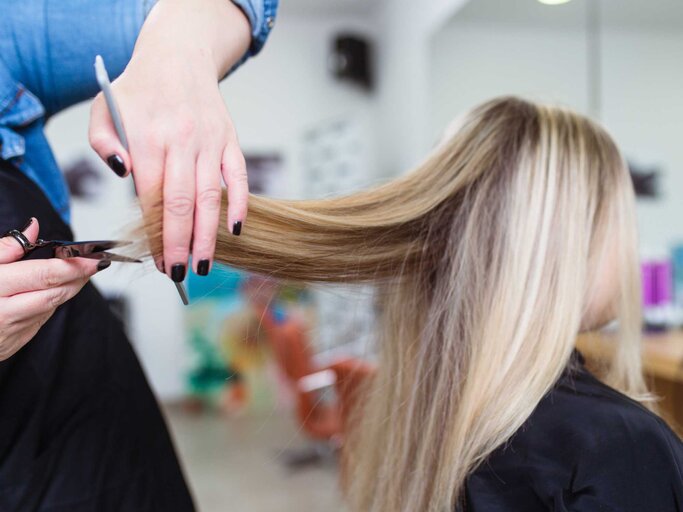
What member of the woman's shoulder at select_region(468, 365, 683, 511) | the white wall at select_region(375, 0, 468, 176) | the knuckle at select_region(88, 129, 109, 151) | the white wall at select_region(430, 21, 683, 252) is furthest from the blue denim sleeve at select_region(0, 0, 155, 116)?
the white wall at select_region(375, 0, 468, 176)

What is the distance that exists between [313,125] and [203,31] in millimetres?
4262

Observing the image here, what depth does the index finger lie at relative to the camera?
0.48 m

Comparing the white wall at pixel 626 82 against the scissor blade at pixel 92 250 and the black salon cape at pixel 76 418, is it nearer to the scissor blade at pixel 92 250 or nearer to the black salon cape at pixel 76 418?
the black salon cape at pixel 76 418

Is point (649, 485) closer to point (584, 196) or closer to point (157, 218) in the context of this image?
point (584, 196)

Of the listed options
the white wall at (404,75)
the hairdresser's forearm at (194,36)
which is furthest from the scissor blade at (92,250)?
the white wall at (404,75)

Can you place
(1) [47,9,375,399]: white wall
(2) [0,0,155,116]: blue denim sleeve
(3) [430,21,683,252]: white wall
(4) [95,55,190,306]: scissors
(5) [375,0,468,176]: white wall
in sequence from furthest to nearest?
(1) [47,9,375,399]: white wall < (5) [375,0,468,176]: white wall < (3) [430,21,683,252]: white wall < (2) [0,0,155,116]: blue denim sleeve < (4) [95,55,190,306]: scissors

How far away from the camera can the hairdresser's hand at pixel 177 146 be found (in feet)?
1.45

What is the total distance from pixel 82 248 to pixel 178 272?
8cm

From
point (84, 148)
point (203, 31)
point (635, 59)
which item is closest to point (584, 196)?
point (203, 31)

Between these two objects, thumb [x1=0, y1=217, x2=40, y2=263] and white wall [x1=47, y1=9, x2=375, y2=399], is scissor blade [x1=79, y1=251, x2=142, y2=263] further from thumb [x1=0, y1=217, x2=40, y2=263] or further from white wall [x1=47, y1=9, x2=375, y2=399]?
white wall [x1=47, y1=9, x2=375, y2=399]

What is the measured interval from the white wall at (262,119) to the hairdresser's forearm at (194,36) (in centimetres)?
403

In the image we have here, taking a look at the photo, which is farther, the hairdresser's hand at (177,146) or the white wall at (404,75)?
the white wall at (404,75)

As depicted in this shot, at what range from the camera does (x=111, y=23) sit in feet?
2.04

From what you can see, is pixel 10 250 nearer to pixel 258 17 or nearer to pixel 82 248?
pixel 82 248
